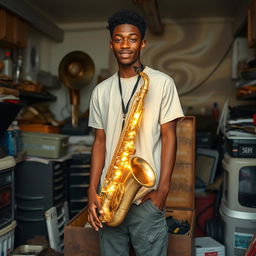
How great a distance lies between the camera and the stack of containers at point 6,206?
2439 millimetres

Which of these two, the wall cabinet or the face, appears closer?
the face

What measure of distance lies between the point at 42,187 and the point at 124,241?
1765 mm

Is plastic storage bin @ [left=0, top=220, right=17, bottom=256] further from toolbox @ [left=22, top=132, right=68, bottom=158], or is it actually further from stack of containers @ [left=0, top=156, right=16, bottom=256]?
toolbox @ [left=22, top=132, right=68, bottom=158]

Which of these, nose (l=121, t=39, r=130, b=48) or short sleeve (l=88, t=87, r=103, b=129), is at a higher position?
nose (l=121, t=39, r=130, b=48)

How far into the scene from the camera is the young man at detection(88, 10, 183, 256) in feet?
5.15

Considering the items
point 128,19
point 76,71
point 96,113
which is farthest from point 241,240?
point 76,71

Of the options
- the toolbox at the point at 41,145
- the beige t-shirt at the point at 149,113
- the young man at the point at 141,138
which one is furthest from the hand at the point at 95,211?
the toolbox at the point at 41,145

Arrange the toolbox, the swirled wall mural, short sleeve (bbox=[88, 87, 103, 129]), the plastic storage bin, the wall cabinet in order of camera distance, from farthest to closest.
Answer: the swirled wall mural, the wall cabinet, the toolbox, the plastic storage bin, short sleeve (bbox=[88, 87, 103, 129])

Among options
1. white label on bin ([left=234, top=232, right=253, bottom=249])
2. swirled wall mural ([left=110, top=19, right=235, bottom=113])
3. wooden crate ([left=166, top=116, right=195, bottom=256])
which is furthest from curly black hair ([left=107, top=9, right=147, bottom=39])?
swirled wall mural ([left=110, top=19, right=235, bottom=113])

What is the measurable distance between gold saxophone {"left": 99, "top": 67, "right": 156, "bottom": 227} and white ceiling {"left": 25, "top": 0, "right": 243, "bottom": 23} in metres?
2.67

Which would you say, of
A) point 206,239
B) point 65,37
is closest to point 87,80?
point 65,37

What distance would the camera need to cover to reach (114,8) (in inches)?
172

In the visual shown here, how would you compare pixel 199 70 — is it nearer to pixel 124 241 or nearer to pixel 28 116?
pixel 28 116

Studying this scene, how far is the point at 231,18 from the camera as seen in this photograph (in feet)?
15.4
